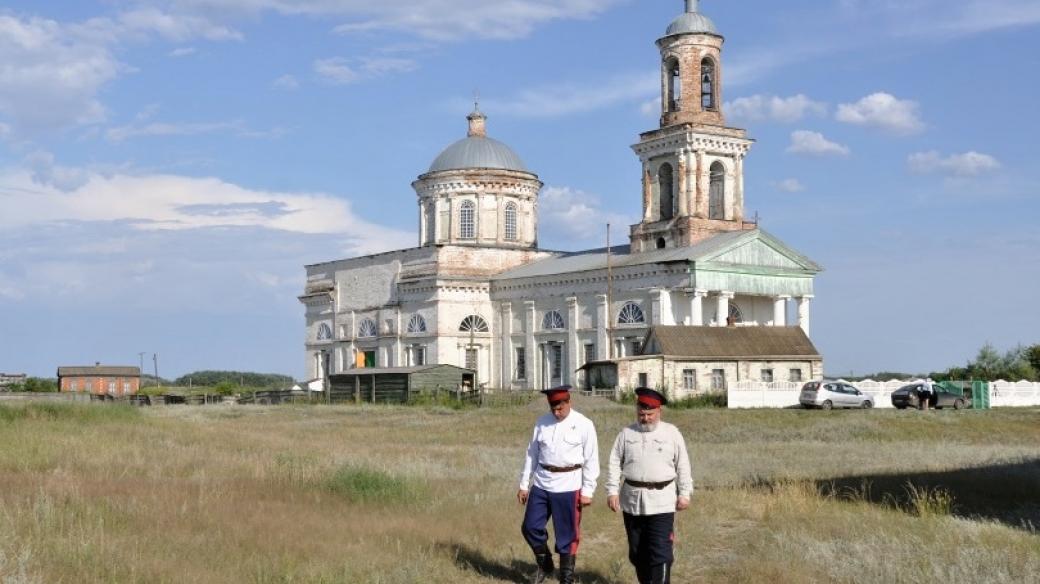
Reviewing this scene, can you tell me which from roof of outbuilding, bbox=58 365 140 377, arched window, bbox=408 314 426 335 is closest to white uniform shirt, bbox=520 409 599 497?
arched window, bbox=408 314 426 335

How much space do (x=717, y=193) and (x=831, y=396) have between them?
16.5 m

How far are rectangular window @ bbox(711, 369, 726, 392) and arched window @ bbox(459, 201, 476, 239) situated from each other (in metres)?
20.2

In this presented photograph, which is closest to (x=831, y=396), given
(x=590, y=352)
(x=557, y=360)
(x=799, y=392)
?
(x=799, y=392)

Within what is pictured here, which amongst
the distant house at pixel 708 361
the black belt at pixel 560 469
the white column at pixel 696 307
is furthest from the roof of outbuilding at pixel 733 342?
the black belt at pixel 560 469

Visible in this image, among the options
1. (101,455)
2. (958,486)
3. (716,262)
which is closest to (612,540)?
(958,486)

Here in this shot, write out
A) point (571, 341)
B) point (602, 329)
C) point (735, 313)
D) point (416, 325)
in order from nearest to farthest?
1. point (735, 313)
2. point (602, 329)
3. point (571, 341)
4. point (416, 325)

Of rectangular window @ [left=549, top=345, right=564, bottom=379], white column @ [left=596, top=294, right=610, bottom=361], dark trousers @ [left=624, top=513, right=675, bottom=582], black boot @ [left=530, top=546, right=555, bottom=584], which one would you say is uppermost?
white column @ [left=596, top=294, right=610, bottom=361]

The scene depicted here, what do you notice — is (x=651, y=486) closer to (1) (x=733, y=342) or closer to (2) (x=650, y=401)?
(2) (x=650, y=401)

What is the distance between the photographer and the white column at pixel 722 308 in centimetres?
5134

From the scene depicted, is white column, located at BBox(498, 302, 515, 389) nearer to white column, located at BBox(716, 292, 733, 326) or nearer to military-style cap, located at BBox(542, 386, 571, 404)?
white column, located at BBox(716, 292, 733, 326)

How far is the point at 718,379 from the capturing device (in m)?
47.0

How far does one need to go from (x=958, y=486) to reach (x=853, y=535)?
538 centimetres

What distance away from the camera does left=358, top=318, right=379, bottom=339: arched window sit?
6575cm

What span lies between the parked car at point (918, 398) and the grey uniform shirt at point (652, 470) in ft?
113
